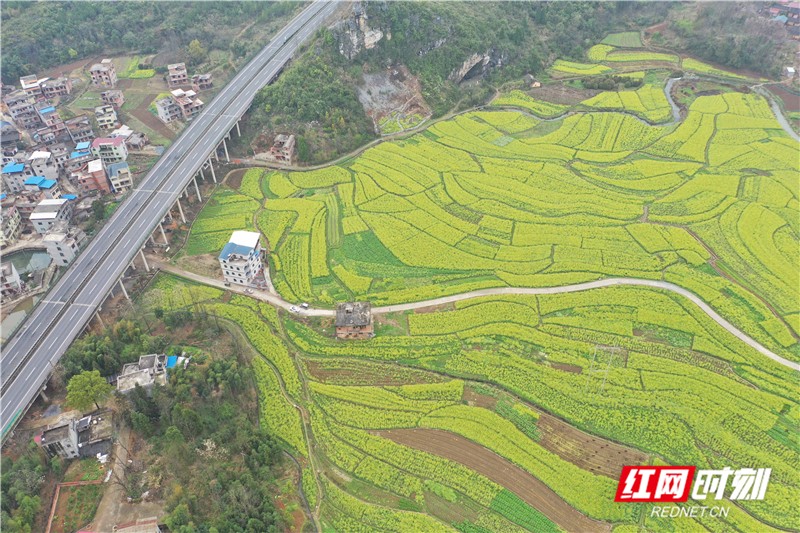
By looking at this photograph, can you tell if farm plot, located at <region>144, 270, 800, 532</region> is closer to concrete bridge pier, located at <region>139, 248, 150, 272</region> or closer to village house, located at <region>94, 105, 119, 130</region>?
concrete bridge pier, located at <region>139, 248, 150, 272</region>

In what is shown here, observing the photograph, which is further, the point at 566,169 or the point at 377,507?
the point at 566,169

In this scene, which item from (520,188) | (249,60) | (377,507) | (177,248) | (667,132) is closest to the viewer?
(377,507)

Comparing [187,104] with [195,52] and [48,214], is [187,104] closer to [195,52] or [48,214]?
[195,52]

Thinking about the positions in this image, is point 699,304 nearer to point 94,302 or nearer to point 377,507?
point 377,507

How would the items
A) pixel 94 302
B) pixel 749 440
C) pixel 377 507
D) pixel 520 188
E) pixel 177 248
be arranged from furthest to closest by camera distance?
pixel 520 188 < pixel 177 248 < pixel 94 302 < pixel 749 440 < pixel 377 507

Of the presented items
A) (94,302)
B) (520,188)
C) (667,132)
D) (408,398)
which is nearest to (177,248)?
(94,302)

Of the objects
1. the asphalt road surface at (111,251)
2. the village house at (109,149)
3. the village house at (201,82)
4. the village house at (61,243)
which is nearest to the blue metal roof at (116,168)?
the asphalt road surface at (111,251)
